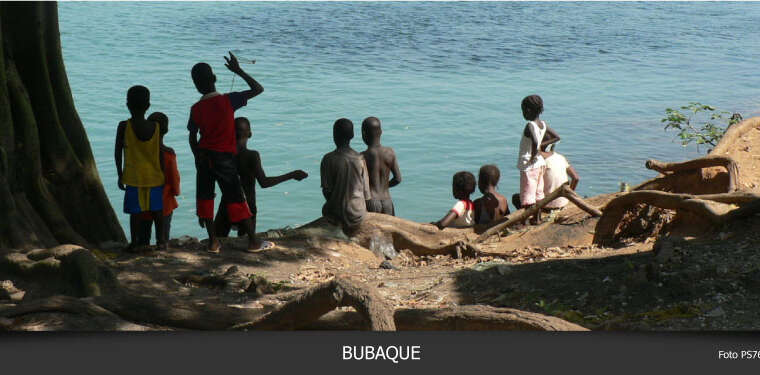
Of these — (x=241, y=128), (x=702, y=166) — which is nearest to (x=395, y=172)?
(x=241, y=128)

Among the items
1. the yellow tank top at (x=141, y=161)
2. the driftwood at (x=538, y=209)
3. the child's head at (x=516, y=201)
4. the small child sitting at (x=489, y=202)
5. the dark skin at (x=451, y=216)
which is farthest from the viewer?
the child's head at (x=516, y=201)

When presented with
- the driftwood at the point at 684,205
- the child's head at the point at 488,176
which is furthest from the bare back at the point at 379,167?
the driftwood at the point at 684,205

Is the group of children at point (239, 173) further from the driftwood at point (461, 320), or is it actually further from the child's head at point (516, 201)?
the driftwood at point (461, 320)

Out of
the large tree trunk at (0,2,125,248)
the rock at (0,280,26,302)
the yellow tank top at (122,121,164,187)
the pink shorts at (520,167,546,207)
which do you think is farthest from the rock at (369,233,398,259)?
the rock at (0,280,26,302)

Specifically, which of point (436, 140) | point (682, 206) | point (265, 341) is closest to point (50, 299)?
point (265, 341)

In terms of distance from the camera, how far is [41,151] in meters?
6.54

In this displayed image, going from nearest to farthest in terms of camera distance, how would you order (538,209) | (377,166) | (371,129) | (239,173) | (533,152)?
(239,173)
(371,129)
(377,166)
(538,209)
(533,152)

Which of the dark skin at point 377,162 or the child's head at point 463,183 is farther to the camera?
the child's head at point 463,183

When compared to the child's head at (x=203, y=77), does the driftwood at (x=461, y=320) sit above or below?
below

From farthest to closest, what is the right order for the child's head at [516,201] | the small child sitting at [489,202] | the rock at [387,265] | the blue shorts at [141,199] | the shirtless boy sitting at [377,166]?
the child's head at [516,201]
the small child sitting at [489,202]
the shirtless boy sitting at [377,166]
the rock at [387,265]
the blue shorts at [141,199]

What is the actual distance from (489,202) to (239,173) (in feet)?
8.24

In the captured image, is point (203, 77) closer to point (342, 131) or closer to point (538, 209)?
point (342, 131)

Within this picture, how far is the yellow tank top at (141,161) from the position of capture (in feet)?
20.6

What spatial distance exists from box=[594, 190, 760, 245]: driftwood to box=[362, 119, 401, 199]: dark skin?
198 centimetres
